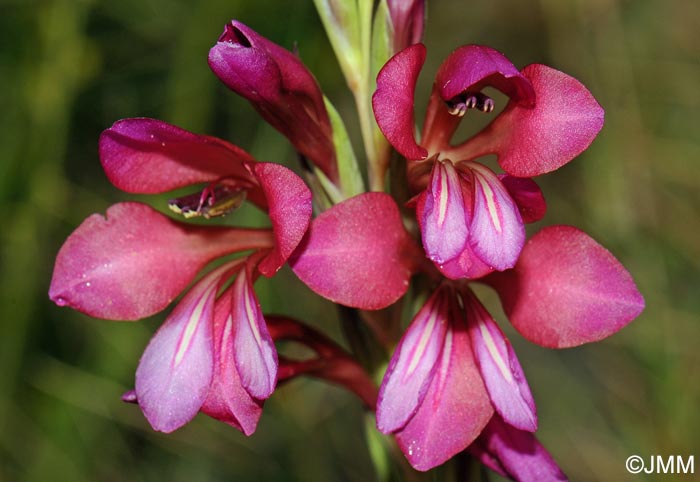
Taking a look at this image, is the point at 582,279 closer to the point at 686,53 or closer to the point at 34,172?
the point at 34,172

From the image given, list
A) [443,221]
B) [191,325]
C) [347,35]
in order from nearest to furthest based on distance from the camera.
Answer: [443,221] < [191,325] < [347,35]

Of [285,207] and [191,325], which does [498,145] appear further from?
[191,325]

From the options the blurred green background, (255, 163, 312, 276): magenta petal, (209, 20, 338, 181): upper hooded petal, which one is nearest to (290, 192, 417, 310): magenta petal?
(255, 163, 312, 276): magenta petal

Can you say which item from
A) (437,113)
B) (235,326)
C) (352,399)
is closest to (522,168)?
Result: (437,113)

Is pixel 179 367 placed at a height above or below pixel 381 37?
below

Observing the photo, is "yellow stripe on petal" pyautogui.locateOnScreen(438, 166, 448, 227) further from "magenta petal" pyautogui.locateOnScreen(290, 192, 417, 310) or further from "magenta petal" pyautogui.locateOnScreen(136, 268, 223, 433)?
"magenta petal" pyautogui.locateOnScreen(136, 268, 223, 433)

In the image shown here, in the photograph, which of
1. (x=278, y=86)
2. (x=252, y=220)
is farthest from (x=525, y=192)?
(x=252, y=220)
